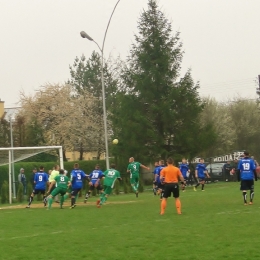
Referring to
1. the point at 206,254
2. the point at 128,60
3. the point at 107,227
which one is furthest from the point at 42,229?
the point at 128,60

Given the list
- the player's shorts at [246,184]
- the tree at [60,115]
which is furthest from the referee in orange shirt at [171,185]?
the tree at [60,115]

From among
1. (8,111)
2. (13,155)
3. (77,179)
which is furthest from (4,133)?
(77,179)

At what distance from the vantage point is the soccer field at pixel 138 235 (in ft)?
39.1

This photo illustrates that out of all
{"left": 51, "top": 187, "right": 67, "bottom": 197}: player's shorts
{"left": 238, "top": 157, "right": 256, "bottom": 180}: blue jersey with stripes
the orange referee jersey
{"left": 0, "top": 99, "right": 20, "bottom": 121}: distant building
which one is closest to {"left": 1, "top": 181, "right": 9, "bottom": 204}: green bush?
{"left": 51, "top": 187, "right": 67, "bottom": 197}: player's shorts

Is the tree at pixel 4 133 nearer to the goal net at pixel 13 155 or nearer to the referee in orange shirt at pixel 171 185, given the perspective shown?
the goal net at pixel 13 155

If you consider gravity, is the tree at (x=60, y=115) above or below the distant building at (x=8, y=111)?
below

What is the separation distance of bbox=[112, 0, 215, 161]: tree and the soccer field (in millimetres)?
27733

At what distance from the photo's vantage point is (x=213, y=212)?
20344 mm

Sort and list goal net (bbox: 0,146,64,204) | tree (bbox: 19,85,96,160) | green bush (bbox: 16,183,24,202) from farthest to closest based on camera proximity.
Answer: tree (bbox: 19,85,96,160) → green bush (bbox: 16,183,24,202) → goal net (bbox: 0,146,64,204)

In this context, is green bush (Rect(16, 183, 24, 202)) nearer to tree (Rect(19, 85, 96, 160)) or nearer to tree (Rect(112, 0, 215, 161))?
tree (Rect(112, 0, 215, 161))

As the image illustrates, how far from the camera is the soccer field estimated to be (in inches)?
469

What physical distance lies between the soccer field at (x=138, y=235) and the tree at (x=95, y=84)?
4592 cm

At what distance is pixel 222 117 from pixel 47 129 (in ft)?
67.4

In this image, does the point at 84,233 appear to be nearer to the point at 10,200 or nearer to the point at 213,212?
the point at 213,212
